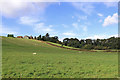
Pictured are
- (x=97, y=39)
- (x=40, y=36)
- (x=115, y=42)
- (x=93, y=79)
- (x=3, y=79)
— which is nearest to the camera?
(x=3, y=79)

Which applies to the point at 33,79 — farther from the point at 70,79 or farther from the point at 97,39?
the point at 97,39

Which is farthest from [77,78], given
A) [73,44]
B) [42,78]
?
[73,44]

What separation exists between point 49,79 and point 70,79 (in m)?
1.80

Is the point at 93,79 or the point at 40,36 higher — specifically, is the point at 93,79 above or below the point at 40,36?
below

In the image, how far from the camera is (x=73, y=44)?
348ft

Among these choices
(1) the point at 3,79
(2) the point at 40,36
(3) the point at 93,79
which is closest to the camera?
(1) the point at 3,79

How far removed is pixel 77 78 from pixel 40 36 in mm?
124019

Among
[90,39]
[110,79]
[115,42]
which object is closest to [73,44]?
[90,39]

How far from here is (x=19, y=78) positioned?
838 centimetres

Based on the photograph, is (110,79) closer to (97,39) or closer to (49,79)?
(49,79)

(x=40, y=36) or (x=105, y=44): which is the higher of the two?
(x=40, y=36)

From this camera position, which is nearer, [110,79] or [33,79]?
[33,79]

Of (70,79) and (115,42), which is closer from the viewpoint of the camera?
(70,79)

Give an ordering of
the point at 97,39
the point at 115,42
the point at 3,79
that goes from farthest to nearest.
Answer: the point at 97,39
the point at 115,42
the point at 3,79
